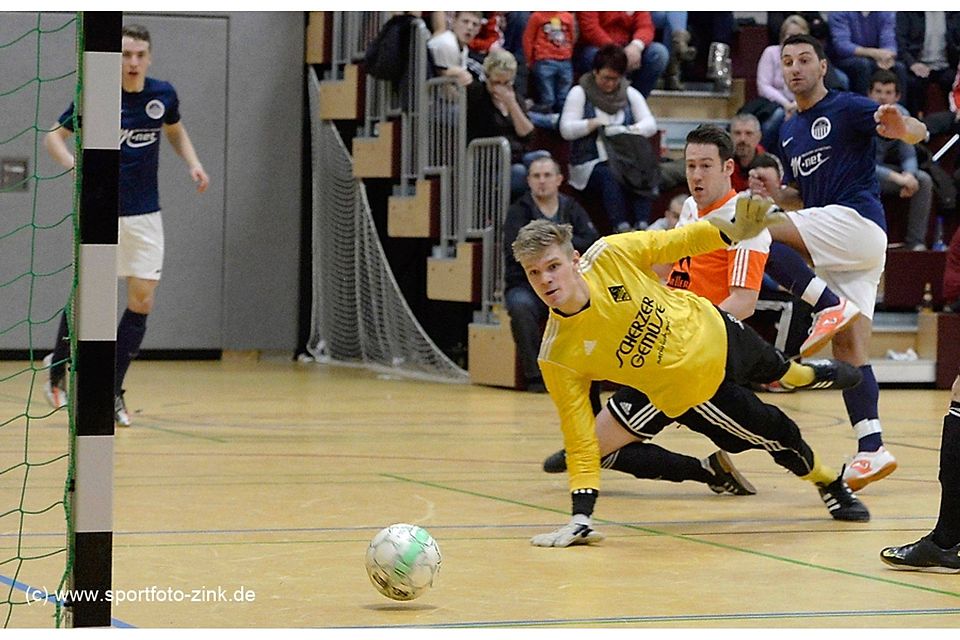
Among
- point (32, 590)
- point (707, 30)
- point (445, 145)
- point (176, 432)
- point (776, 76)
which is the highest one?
point (707, 30)

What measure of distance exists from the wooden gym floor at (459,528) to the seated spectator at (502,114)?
9.95 feet

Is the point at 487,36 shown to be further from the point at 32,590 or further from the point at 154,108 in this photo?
the point at 32,590

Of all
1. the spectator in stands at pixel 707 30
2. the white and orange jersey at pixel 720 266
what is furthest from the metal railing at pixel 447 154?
the white and orange jersey at pixel 720 266

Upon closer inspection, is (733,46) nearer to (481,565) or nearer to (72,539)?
(481,565)

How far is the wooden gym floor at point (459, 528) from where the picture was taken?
392 centimetres

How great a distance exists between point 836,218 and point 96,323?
3995 millimetres

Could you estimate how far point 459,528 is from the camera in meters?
5.29

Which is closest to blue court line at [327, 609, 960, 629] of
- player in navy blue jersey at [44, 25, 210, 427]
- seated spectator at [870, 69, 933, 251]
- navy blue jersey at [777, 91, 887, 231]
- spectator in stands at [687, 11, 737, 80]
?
navy blue jersey at [777, 91, 887, 231]

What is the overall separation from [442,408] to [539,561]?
550 centimetres

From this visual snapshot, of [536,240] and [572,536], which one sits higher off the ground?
[536,240]

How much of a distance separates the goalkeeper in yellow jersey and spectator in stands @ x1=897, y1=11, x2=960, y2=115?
8.99 metres

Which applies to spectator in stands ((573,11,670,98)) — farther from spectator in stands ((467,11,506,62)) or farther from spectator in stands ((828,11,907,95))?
spectator in stands ((828,11,907,95))

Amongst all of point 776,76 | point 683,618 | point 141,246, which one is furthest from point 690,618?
point 776,76

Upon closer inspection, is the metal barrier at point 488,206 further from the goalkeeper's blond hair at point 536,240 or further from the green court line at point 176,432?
the goalkeeper's blond hair at point 536,240
